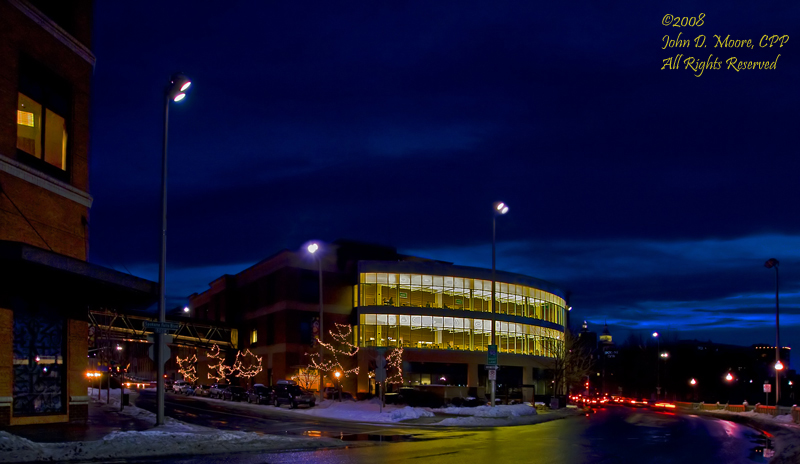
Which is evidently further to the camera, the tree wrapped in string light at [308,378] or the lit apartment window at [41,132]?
the tree wrapped in string light at [308,378]

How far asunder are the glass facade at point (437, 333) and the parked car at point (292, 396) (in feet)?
69.2

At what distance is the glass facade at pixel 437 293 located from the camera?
74125mm

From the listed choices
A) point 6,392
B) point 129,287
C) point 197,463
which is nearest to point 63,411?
point 6,392

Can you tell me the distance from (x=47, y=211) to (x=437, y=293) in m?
56.2

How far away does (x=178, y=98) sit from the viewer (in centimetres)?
2212

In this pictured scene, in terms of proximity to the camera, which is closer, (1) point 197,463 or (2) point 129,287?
(1) point 197,463

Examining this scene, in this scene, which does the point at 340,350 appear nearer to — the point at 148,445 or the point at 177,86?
the point at 177,86

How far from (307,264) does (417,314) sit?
12024 mm

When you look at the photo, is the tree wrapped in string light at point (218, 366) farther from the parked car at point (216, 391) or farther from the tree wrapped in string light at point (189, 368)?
the parked car at point (216, 391)

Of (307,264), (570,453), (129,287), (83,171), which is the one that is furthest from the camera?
(307,264)

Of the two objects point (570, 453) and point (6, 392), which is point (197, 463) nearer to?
point (6, 392)

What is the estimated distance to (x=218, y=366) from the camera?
278 feet

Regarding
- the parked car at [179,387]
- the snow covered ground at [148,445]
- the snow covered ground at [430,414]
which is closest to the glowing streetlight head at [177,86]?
the snow covered ground at [148,445]

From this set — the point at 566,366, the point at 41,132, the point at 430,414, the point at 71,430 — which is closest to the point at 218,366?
the point at 566,366
